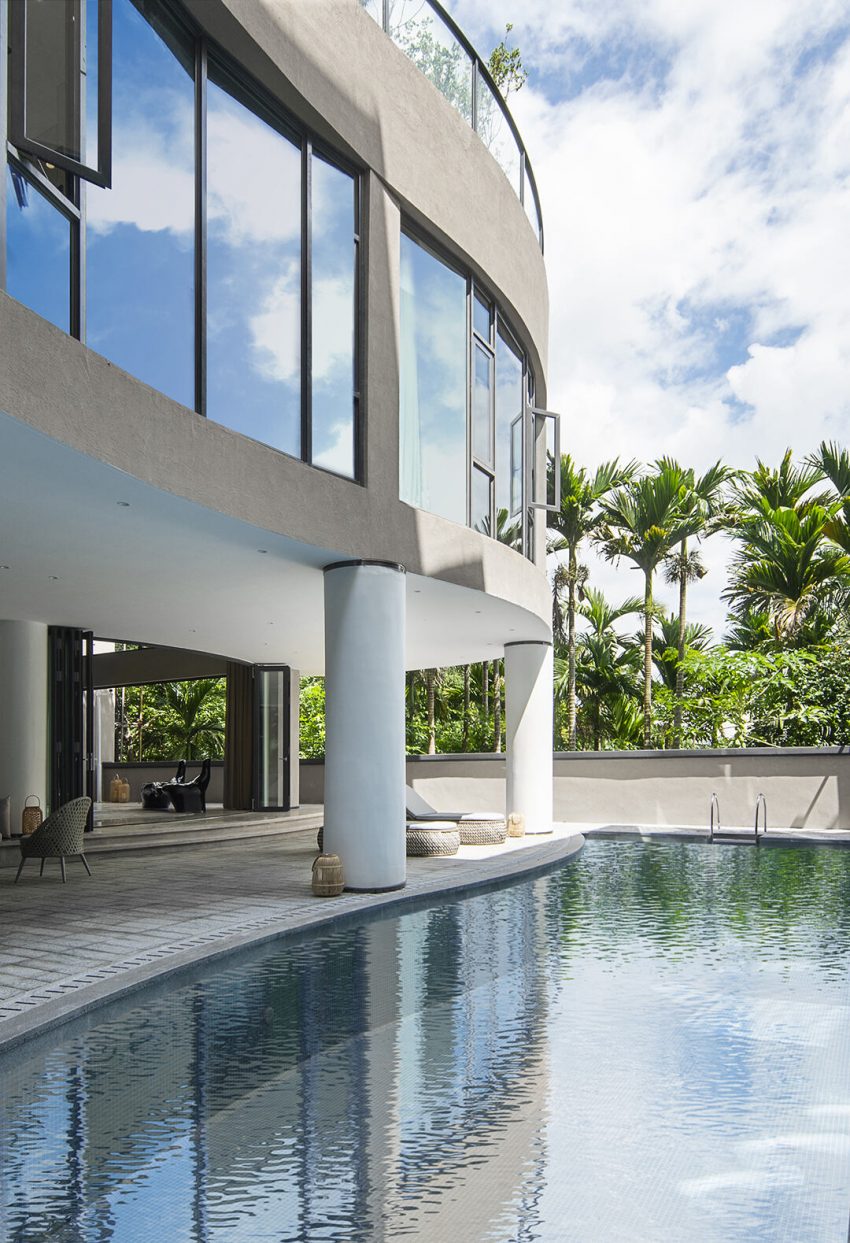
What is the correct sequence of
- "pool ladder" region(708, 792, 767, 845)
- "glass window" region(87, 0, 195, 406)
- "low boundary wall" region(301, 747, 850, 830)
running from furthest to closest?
"low boundary wall" region(301, 747, 850, 830) → "pool ladder" region(708, 792, 767, 845) → "glass window" region(87, 0, 195, 406)

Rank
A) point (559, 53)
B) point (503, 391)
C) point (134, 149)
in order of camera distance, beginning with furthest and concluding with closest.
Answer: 1. point (559, 53)
2. point (503, 391)
3. point (134, 149)

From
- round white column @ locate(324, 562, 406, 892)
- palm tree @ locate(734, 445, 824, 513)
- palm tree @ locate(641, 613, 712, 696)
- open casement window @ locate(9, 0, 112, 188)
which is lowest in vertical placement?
round white column @ locate(324, 562, 406, 892)

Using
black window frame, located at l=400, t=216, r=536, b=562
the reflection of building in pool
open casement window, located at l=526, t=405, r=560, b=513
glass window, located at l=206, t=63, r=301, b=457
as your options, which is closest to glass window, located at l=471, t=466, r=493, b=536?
black window frame, located at l=400, t=216, r=536, b=562

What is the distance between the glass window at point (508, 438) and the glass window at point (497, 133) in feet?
7.14

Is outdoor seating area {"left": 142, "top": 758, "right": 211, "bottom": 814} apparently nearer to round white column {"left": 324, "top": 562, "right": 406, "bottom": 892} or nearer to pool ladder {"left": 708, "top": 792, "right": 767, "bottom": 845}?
pool ladder {"left": 708, "top": 792, "right": 767, "bottom": 845}

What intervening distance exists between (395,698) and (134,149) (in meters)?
5.34

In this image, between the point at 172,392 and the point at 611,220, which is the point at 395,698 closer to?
the point at 172,392

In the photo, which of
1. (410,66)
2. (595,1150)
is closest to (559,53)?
(410,66)

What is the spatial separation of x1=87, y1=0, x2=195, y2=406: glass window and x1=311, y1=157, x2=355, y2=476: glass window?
1.82m

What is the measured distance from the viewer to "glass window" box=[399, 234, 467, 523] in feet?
37.4

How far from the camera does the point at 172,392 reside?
791cm

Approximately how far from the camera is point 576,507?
23906 mm

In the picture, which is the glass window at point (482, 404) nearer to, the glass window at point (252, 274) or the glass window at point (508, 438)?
the glass window at point (508, 438)

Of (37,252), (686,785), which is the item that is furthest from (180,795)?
(37,252)
